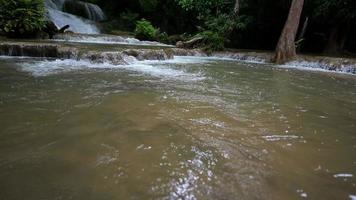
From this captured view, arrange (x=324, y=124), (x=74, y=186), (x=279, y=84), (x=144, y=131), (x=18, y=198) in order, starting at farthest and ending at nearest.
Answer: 1. (x=279, y=84)
2. (x=324, y=124)
3. (x=144, y=131)
4. (x=74, y=186)
5. (x=18, y=198)

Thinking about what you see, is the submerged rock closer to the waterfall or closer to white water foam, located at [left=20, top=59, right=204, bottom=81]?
white water foam, located at [left=20, top=59, right=204, bottom=81]

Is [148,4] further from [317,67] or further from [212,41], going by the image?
[317,67]

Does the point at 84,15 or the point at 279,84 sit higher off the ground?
the point at 84,15

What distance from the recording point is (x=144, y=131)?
11.3 ft

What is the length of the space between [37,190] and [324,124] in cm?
320

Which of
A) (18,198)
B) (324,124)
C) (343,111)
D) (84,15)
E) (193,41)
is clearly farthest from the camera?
(84,15)

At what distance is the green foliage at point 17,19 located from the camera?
13.4 metres

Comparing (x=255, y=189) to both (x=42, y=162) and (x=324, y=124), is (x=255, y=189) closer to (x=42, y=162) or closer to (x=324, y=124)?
(x=42, y=162)

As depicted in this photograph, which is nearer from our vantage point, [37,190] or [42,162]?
[37,190]

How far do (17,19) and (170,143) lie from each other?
12639 millimetres

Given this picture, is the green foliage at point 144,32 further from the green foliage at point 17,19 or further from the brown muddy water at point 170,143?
the brown muddy water at point 170,143

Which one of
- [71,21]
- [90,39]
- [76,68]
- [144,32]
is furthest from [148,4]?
[76,68]

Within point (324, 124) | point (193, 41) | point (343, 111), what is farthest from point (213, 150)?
point (193, 41)

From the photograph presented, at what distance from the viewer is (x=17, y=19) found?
13.6m
